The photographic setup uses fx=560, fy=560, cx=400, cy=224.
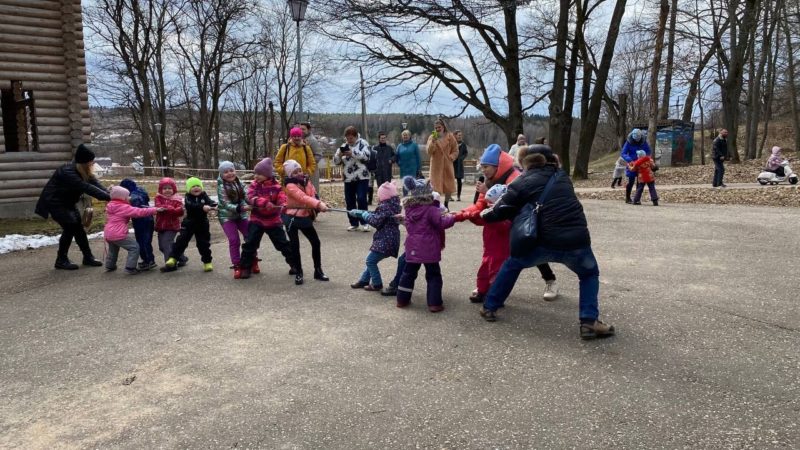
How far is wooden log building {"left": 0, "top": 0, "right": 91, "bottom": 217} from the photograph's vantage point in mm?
11984

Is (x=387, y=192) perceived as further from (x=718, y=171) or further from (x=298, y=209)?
(x=718, y=171)

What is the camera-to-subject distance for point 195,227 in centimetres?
741

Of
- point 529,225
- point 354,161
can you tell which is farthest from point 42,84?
point 529,225

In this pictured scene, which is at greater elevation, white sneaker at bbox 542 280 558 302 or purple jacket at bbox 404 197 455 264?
purple jacket at bbox 404 197 455 264

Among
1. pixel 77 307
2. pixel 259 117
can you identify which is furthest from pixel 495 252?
pixel 259 117

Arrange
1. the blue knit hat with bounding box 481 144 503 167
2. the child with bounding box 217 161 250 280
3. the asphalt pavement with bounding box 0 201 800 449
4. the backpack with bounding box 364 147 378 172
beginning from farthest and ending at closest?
the backpack with bounding box 364 147 378 172 → the child with bounding box 217 161 250 280 → the blue knit hat with bounding box 481 144 503 167 → the asphalt pavement with bounding box 0 201 800 449

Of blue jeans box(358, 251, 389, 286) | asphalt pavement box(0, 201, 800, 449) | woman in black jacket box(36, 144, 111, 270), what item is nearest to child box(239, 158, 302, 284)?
asphalt pavement box(0, 201, 800, 449)

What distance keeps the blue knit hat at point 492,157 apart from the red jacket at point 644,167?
27.1ft

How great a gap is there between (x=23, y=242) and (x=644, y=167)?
12.6m

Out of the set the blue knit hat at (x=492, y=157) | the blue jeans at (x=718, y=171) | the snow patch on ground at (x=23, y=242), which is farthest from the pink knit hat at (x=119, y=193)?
the blue jeans at (x=718, y=171)

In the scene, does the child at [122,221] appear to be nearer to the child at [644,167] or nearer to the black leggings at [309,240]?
the black leggings at [309,240]

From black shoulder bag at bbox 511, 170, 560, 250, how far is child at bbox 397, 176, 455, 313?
0.83 metres

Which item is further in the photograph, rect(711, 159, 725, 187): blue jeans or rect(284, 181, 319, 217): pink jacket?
rect(711, 159, 725, 187): blue jeans

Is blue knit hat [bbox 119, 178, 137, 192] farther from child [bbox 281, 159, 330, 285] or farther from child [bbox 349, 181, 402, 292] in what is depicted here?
child [bbox 349, 181, 402, 292]
